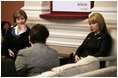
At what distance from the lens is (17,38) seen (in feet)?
14.5

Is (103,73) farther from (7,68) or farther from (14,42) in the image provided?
(14,42)

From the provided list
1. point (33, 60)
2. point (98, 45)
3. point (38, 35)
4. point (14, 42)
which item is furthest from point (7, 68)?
point (14, 42)

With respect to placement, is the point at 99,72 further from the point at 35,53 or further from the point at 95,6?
the point at 95,6

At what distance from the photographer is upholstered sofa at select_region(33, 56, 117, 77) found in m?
2.50

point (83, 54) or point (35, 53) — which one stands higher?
point (35, 53)

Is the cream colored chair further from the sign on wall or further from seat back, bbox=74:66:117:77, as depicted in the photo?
the sign on wall

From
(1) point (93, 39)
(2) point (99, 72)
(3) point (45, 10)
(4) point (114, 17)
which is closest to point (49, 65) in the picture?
(2) point (99, 72)

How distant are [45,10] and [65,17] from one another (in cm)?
48

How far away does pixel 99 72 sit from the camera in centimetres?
277

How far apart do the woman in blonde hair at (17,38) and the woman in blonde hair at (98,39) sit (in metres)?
0.98

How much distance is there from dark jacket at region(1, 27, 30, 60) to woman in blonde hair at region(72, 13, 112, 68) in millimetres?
959

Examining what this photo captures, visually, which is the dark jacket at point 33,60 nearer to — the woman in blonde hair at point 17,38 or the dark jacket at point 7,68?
the dark jacket at point 7,68

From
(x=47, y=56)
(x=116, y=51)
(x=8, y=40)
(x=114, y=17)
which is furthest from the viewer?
(x=8, y=40)

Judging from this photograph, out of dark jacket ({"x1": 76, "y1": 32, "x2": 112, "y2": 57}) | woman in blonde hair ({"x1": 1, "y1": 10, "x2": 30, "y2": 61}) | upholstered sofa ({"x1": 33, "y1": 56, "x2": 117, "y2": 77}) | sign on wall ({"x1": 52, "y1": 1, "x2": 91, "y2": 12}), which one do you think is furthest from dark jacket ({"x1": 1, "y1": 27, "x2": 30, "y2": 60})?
upholstered sofa ({"x1": 33, "y1": 56, "x2": 117, "y2": 77})
